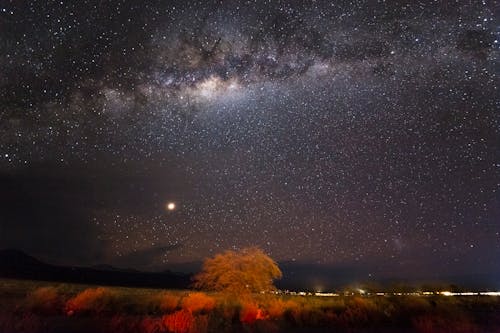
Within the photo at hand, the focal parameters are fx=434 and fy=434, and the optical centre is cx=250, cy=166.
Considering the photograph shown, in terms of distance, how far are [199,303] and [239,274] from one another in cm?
445

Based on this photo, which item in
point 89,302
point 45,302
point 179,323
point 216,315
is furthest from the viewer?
point 89,302

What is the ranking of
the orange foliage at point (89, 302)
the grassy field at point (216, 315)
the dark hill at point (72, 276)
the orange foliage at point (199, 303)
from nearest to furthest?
the grassy field at point (216, 315)
the orange foliage at point (89, 302)
the orange foliage at point (199, 303)
the dark hill at point (72, 276)

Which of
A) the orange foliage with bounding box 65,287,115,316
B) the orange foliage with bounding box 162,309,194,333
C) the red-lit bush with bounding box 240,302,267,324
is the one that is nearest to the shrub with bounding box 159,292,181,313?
the orange foliage with bounding box 65,287,115,316

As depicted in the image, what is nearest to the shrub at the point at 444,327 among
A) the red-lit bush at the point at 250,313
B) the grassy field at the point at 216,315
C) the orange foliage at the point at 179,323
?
the grassy field at the point at 216,315

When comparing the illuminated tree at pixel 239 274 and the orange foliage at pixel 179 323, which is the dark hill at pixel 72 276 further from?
the orange foliage at pixel 179 323

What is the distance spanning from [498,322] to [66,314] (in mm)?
21864

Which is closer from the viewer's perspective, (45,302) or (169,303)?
(45,302)

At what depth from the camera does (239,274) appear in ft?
95.2

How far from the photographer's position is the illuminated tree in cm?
2889

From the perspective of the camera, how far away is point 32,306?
22.0 meters

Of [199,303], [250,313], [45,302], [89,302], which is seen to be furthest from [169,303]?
[45,302]

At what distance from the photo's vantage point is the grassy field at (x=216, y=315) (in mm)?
18062

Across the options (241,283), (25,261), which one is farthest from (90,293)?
(25,261)

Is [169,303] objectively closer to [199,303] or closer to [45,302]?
[199,303]
